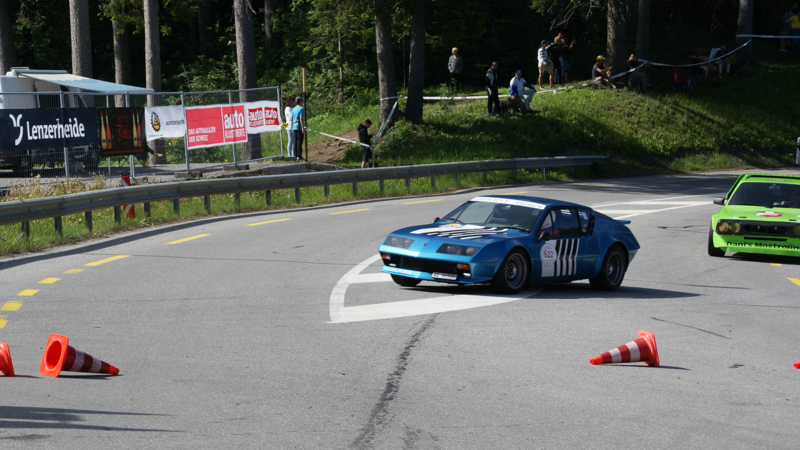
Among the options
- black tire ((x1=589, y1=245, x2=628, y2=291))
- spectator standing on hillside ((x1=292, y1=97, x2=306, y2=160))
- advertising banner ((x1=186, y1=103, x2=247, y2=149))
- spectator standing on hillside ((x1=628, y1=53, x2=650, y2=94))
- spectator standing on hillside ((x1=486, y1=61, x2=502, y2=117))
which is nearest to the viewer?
black tire ((x1=589, y1=245, x2=628, y2=291))

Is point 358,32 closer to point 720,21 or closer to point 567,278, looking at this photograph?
point 567,278

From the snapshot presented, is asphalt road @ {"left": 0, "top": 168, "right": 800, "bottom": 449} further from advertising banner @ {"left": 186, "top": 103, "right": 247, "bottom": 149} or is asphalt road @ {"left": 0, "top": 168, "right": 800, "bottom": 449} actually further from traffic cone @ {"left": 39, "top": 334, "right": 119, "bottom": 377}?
advertising banner @ {"left": 186, "top": 103, "right": 247, "bottom": 149}

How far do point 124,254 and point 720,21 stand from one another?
155ft

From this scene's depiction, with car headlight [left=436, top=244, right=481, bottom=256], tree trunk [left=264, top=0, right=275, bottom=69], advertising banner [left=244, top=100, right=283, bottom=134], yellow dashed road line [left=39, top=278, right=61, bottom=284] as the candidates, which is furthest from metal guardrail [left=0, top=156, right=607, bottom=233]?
tree trunk [left=264, top=0, right=275, bottom=69]

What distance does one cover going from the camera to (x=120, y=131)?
22359mm

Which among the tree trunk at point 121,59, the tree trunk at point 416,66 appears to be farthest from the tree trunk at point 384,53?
the tree trunk at point 121,59

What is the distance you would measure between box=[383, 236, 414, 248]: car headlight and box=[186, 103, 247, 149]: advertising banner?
14.3 m

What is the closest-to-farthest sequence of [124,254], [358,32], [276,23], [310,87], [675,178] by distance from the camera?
[124,254] → [675,178] → [358,32] → [310,87] → [276,23]

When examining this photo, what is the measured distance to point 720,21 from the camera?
2112 inches

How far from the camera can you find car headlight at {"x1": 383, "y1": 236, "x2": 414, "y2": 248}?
10820 millimetres

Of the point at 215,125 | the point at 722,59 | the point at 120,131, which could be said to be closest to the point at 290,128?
the point at 215,125

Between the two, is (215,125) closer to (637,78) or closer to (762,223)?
(762,223)

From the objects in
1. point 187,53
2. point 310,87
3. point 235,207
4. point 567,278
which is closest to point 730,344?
point 567,278

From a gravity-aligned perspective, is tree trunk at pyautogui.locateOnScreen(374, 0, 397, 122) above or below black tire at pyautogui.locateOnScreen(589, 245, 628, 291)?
above
